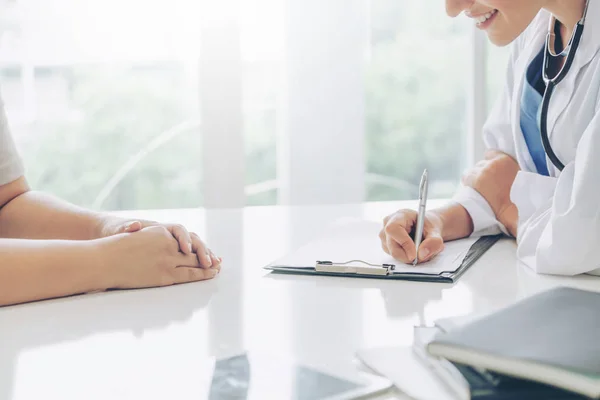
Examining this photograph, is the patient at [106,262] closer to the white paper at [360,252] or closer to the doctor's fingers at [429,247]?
the white paper at [360,252]

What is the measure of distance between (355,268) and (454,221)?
1.10 feet

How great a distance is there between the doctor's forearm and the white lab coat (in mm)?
14

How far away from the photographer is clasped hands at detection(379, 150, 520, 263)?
1.19 metres

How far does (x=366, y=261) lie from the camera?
1185 millimetres

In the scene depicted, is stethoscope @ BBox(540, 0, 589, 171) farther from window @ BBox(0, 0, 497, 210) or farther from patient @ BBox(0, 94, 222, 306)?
window @ BBox(0, 0, 497, 210)

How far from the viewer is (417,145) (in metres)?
3.92

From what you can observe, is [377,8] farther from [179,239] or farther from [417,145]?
[179,239]

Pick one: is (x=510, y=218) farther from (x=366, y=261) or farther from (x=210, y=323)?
(x=210, y=323)

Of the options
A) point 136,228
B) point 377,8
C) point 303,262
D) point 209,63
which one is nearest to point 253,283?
point 303,262

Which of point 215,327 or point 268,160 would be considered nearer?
point 215,327

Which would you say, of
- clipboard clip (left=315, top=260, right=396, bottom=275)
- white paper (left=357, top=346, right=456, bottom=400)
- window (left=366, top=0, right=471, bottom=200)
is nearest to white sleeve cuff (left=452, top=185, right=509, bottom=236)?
clipboard clip (left=315, top=260, right=396, bottom=275)

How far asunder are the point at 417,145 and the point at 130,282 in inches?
118

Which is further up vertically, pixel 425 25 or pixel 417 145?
pixel 425 25

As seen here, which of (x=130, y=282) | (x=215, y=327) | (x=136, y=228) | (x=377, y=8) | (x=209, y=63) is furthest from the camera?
(x=377, y=8)
